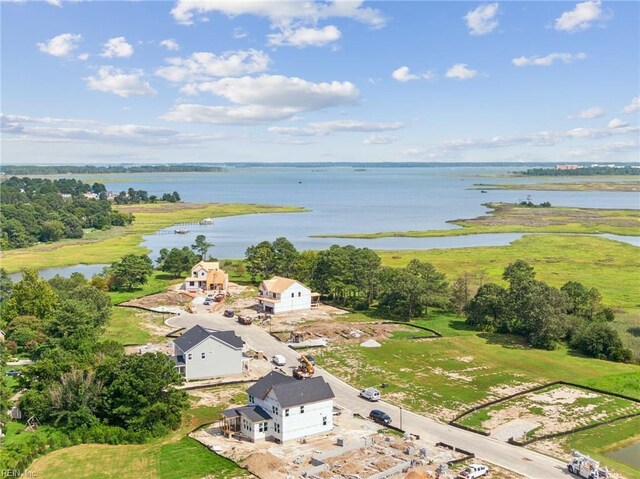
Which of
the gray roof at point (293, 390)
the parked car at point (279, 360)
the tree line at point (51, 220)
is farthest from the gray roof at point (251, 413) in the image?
the tree line at point (51, 220)

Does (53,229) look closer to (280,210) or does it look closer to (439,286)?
(280,210)

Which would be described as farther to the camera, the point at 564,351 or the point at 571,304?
the point at 571,304

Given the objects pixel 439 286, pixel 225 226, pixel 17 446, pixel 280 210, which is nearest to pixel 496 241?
pixel 439 286

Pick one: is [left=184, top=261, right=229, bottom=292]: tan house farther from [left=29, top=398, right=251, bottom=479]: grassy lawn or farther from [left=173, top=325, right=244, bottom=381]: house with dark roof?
[left=29, top=398, right=251, bottom=479]: grassy lawn

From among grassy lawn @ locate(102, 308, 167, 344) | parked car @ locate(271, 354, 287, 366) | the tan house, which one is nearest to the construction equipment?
parked car @ locate(271, 354, 287, 366)

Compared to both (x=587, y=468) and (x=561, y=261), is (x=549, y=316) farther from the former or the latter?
(x=561, y=261)
